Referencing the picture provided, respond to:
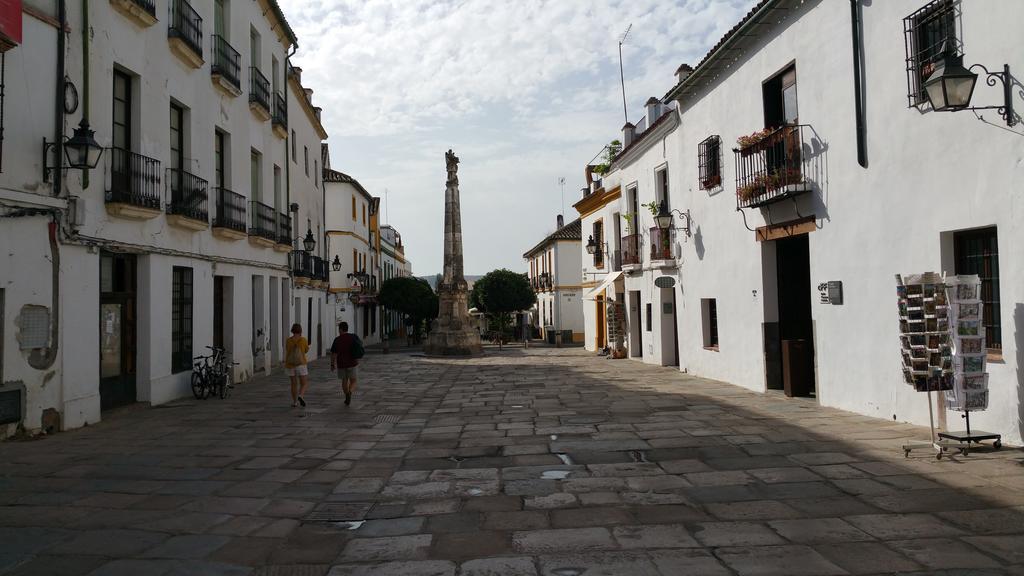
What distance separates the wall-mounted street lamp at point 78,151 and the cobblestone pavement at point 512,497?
344cm

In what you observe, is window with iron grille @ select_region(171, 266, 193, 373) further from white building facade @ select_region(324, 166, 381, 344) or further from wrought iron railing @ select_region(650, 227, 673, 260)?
white building facade @ select_region(324, 166, 381, 344)

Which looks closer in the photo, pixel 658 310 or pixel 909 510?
pixel 909 510

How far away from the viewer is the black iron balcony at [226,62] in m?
14.4

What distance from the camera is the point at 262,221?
57.4 ft

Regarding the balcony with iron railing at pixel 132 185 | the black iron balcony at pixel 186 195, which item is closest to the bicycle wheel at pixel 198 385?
the black iron balcony at pixel 186 195

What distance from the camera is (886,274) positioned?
875 cm

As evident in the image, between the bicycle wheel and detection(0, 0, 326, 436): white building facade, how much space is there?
0.30 meters

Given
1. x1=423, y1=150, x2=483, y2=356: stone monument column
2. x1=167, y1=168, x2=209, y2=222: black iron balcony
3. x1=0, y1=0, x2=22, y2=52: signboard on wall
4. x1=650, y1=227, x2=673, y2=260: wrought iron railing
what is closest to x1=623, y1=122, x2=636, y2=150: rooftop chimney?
x1=650, y1=227, x2=673, y2=260: wrought iron railing

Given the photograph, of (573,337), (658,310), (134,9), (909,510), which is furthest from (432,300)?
(909,510)

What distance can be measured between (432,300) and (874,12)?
33.4 m

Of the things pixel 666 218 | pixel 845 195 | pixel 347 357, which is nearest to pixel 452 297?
pixel 666 218

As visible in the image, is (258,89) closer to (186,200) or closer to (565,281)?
(186,200)

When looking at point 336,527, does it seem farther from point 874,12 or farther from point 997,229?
point 874,12

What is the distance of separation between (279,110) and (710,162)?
1214cm
